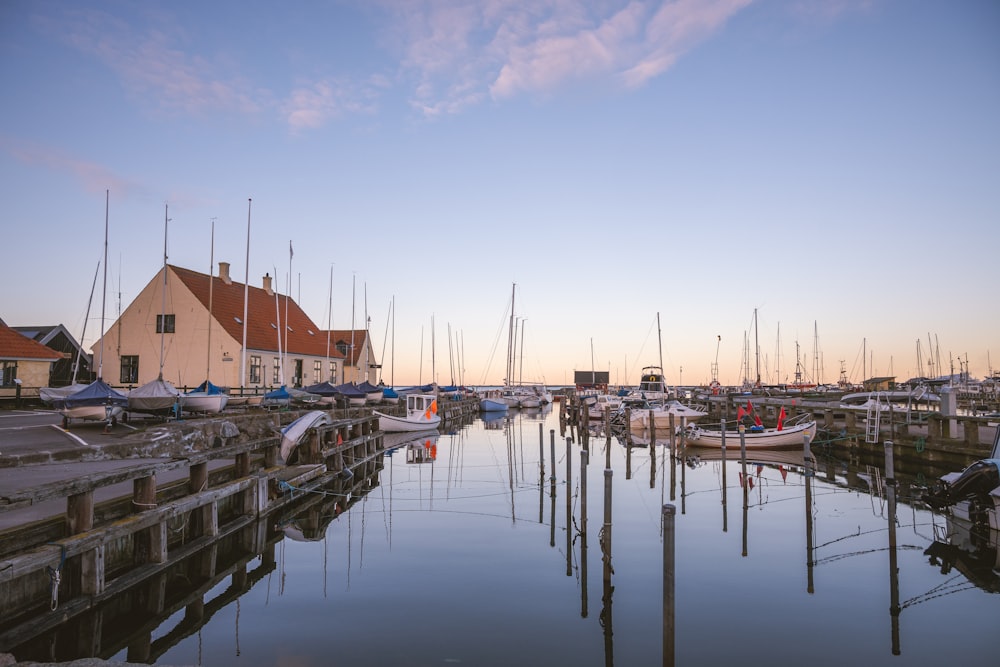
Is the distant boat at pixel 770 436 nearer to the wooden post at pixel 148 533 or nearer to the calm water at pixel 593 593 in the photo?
the calm water at pixel 593 593

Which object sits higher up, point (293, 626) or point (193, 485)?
point (193, 485)

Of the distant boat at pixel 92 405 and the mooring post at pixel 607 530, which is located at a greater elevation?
the distant boat at pixel 92 405

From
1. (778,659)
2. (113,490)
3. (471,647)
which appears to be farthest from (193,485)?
(778,659)

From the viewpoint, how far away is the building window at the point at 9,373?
35.2 meters

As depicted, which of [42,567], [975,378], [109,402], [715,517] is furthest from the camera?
[975,378]

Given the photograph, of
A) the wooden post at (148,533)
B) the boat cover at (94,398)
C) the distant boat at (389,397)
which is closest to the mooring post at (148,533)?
the wooden post at (148,533)

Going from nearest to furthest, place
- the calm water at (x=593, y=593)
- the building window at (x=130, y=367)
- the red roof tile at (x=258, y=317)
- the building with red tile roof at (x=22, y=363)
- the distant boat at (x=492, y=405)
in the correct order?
the calm water at (x=593, y=593)
the building with red tile roof at (x=22, y=363)
the building window at (x=130, y=367)
the red roof tile at (x=258, y=317)
the distant boat at (x=492, y=405)

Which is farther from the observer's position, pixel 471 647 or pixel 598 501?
pixel 598 501

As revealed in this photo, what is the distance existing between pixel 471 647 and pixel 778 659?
4805 mm

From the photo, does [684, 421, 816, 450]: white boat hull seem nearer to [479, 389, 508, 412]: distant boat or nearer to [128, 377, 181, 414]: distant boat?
[128, 377, 181, 414]: distant boat

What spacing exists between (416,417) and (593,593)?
34.5 metres

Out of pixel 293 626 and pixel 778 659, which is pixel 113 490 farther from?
pixel 778 659

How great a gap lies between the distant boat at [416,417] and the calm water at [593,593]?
23.0m

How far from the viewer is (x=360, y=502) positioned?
21500 millimetres
